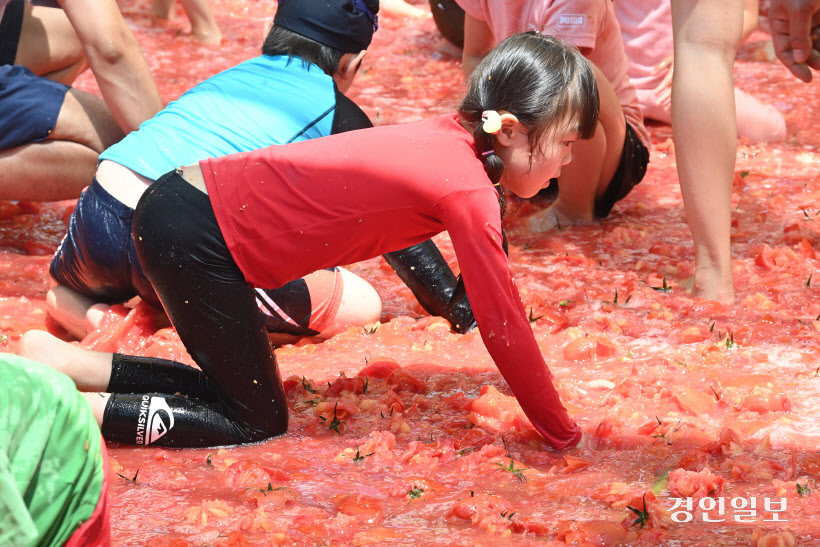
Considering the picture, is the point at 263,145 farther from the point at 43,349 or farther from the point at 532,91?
the point at 532,91

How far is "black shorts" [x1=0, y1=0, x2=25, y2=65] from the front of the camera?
4125 mm

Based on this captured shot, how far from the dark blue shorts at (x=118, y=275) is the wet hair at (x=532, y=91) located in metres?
0.97

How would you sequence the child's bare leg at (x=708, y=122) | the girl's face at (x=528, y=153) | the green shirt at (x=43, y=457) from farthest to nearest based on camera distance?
the child's bare leg at (x=708, y=122) < the girl's face at (x=528, y=153) < the green shirt at (x=43, y=457)

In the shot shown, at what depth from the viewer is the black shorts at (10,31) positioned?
4.12 metres

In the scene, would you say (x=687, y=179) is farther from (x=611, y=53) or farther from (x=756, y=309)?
(x=611, y=53)

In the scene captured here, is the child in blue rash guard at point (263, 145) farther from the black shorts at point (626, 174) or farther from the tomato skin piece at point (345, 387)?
the black shorts at point (626, 174)

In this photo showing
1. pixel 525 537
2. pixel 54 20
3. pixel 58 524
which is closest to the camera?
pixel 58 524

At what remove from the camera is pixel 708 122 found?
3.06m

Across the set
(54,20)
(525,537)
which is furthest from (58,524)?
(54,20)

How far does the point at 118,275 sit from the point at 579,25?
1.97 metres

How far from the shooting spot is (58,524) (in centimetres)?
138

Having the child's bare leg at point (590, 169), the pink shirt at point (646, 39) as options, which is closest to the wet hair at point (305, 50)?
the child's bare leg at point (590, 169)

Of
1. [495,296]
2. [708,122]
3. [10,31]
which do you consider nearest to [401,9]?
[10,31]

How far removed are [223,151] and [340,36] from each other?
0.57m
